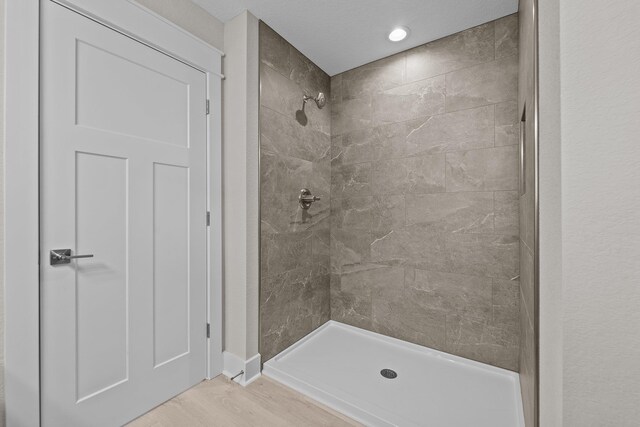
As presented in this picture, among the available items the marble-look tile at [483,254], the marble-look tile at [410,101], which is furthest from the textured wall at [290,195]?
the marble-look tile at [483,254]

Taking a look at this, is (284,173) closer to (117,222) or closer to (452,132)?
(117,222)

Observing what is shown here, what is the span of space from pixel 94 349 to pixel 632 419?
1899mm

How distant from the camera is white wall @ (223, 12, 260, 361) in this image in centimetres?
172

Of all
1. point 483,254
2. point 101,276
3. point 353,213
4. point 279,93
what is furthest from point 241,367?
point 279,93

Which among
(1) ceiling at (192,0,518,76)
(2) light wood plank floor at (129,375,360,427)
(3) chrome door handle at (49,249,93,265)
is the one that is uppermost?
(1) ceiling at (192,0,518,76)

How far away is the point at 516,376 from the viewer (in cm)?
175

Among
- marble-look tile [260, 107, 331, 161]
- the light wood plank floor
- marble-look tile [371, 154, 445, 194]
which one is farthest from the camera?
marble-look tile [371, 154, 445, 194]

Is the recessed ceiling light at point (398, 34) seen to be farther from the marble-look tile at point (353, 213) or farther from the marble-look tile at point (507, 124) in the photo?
the marble-look tile at point (353, 213)


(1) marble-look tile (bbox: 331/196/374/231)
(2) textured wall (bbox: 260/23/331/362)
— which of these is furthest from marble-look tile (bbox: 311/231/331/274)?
(1) marble-look tile (bbox: 331/196/374/231)

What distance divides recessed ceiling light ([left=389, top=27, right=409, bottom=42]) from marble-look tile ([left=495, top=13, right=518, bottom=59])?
23.4 inches

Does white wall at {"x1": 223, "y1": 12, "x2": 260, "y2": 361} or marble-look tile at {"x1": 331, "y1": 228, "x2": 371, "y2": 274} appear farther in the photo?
marble-look tile at {"x1": 331, "y1": 228, "x2": 371, "y2": 274}

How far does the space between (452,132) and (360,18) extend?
1018 millimetres

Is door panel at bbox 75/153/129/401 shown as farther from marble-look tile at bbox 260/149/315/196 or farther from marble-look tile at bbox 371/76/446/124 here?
marble-look tile at bbox 371/76/446/124

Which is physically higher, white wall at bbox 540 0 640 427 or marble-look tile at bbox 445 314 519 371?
white wall at bbox 540 0 640 427
